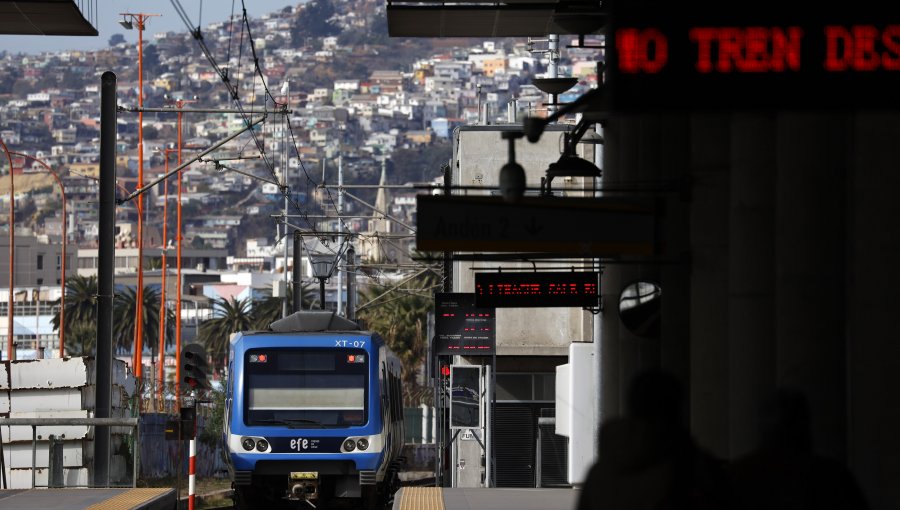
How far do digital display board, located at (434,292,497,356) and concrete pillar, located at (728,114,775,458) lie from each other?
1705 cm

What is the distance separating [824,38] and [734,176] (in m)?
2.63

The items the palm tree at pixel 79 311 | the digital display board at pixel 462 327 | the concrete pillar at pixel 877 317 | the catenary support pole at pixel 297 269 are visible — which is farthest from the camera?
the palm tree at pixel 79 311

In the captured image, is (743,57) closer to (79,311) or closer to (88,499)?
(88,499)

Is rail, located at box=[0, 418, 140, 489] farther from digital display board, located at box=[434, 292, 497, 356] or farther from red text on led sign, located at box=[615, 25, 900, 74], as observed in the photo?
red text on led sign, located at box=[615, 25, 900, 74]

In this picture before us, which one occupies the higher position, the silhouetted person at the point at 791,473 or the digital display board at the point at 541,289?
the digital display board at the point at 541,289

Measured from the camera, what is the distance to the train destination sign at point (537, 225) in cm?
1100

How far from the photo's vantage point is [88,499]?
61.0ft

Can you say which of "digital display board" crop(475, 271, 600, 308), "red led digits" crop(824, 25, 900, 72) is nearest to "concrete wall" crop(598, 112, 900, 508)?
"red led digits" crop(824, 25, 900, 72)

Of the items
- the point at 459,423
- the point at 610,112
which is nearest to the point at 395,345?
the point at 459,423

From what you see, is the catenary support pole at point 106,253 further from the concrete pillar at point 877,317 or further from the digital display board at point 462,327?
the concrete pillar at point 877,317

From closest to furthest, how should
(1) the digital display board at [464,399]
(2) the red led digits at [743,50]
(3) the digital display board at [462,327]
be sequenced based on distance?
(2) the red led digits at [743,50]
(1) the digital display board at [464,399]
(3) the digital display board at [462,327]

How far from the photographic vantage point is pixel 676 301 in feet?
45.4

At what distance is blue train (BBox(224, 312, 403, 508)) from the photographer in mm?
22203

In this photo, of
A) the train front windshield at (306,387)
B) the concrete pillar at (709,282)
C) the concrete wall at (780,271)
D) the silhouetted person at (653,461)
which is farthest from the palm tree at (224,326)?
the silhouetted person at (653,461)
